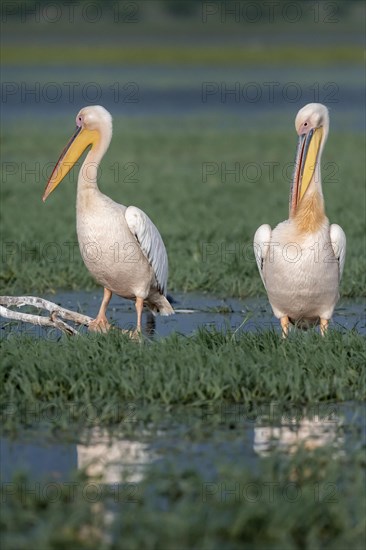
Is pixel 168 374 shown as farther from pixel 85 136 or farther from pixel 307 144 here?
pixel 85 136

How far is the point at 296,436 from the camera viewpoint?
16.9 ft

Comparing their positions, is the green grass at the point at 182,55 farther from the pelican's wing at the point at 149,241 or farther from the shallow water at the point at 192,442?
the shallow water at the point at 192,442

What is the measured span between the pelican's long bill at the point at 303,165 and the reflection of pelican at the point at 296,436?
183 centimetres

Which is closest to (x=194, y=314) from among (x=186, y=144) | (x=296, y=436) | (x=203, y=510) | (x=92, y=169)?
(x=92, y=169)

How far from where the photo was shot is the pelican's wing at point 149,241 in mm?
7406

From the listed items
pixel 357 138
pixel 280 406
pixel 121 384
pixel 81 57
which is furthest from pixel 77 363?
pixel 81 57

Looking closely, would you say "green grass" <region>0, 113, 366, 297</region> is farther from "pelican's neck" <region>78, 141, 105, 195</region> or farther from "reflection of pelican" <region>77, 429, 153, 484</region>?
"reflection of pelican" <region>77, 429, 153, 484</region>

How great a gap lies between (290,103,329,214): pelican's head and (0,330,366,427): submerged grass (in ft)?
3.54

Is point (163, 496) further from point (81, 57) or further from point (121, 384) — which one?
point (81, 57)

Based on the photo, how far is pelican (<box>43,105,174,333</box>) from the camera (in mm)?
7324

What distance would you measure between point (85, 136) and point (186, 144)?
11.7 m

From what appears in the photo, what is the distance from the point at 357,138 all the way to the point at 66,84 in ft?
60.6

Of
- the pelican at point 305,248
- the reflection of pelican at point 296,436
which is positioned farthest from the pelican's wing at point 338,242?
the reflection of pelican at point 296,436

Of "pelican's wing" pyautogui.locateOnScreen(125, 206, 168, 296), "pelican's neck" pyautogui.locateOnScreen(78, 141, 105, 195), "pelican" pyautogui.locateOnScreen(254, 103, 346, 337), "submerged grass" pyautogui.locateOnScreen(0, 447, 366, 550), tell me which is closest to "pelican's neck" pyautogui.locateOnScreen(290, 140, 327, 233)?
"pelican" pyautogui.locateOnScreen(254, 103, 346, 337)
